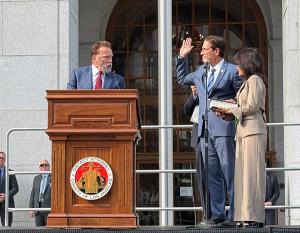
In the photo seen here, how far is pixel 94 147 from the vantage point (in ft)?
29.6

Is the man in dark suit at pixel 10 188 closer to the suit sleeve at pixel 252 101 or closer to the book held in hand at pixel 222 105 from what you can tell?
the book held in hand at pixel 222 105

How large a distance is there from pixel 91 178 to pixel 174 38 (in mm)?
12633

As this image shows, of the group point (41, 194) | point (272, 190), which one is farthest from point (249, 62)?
point (272, 190)

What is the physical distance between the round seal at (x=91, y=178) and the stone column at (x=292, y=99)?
21.7ft

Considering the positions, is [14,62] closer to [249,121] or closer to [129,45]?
[129,45]

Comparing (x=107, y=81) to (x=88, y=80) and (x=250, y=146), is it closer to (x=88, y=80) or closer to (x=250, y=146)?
(x=88, y=80)

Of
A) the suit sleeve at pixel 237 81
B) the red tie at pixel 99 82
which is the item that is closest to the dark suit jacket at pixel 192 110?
the suit sleeve at pixel 237 81

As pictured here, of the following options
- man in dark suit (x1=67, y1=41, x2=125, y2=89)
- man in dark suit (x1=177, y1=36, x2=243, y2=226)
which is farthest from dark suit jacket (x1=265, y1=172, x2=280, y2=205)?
man in dark suit (x1=67, y1=41, x2=125, y2=89)

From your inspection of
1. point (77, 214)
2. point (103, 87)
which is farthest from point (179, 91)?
point (77, 214)

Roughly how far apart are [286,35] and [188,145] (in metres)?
5.43

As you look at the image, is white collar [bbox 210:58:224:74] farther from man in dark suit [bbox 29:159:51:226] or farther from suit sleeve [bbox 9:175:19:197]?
suit sleeve [bbox 9:175:19:197]

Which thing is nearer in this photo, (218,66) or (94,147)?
(94,147)

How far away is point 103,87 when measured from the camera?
10172 millimetres

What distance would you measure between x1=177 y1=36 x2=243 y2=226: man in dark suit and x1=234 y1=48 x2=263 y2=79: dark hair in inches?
17.8
